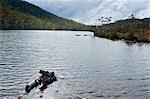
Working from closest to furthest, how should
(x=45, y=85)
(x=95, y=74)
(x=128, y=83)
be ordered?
(x=45, y=85), (x=128, y=83), (x=95, y=74)

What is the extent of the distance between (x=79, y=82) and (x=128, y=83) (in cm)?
898

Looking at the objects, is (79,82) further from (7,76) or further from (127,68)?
(127,68)

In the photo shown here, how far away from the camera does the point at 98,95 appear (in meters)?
47.9

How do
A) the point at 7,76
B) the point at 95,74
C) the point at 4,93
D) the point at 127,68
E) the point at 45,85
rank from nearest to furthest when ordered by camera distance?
the point at 4,93 < the point at 45,85 < the point at 7,76 < the point at 95,74 < the point at 127,68

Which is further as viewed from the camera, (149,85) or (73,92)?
(149,85)

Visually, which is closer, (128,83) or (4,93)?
(4,93)

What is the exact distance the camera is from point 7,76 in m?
62.5

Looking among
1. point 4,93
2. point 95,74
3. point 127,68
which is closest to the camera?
point 4,93

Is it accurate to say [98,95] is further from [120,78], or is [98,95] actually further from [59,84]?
[120,78]

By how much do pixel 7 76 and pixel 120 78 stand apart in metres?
22.4

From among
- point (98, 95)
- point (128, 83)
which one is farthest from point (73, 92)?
point (128, 83)

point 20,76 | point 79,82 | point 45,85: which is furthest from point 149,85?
point 20,76

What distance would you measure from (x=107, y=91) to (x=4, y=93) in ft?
52.7

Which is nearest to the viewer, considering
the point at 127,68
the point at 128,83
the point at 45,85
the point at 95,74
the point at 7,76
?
the point at 45,85
